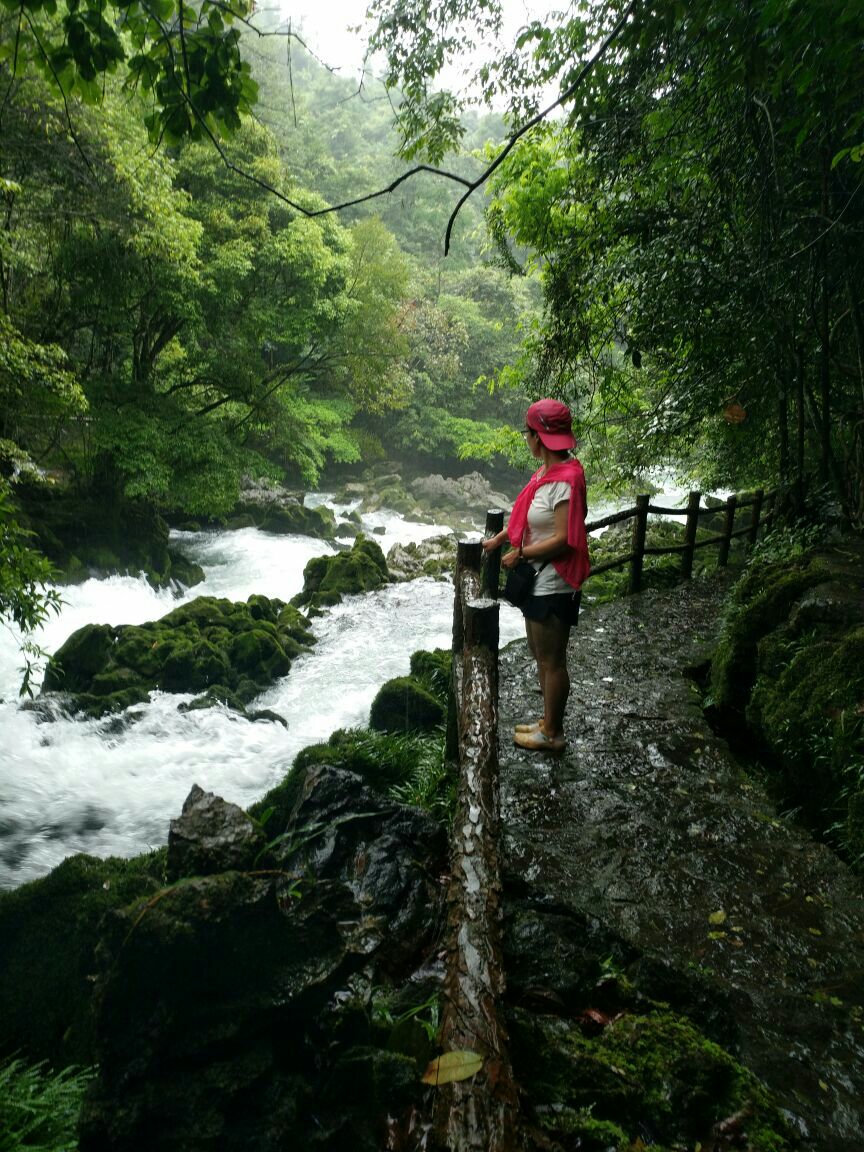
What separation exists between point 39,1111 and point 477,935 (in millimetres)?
1868

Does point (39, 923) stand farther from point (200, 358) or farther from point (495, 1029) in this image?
point (200, 358)

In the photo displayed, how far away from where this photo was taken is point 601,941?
100 inches

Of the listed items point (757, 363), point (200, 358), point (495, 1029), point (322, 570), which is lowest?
point (495, 1029)

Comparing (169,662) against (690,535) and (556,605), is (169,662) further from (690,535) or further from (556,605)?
(690,535)

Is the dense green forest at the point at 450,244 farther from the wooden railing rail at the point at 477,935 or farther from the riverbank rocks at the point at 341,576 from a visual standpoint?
the riverbank rocks at the point at 341,576

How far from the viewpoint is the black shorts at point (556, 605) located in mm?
3701

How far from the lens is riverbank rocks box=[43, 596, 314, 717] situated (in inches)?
348

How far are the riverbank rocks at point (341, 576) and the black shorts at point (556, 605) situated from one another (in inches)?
399

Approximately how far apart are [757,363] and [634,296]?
1602 millimetres

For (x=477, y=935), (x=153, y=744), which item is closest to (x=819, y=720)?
(x=477, y=935)

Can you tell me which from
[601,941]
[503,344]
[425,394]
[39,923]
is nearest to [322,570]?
[39,923]

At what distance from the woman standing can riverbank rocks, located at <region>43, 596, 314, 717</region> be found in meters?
6.16

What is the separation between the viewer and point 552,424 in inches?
141

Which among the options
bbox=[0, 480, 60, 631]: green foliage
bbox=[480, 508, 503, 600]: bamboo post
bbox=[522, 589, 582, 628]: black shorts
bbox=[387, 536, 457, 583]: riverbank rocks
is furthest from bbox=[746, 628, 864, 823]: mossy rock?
bbox=[387, 536, 457, 583]: riverbank rocks
